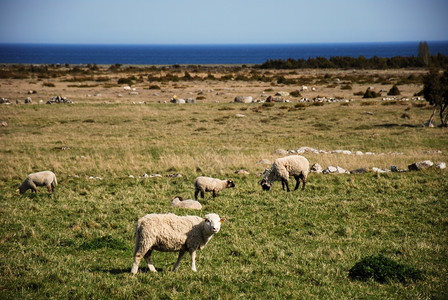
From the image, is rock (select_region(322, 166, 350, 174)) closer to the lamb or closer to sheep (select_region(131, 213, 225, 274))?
the lamb

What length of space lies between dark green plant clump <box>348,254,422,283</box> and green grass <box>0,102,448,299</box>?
16 centimetres

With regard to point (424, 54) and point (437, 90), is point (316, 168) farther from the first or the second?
point (424, 54)

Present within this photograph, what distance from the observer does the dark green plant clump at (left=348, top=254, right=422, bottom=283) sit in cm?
866

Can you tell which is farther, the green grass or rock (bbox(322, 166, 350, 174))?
rock (bbox(322, 166, 350, 174))

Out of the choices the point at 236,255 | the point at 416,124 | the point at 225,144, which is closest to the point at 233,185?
the point at 236,255

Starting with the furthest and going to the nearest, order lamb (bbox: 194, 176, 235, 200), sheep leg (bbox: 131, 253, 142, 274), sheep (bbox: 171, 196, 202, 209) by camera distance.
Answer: lamb (bbox: 194, 176, 235, 200) → sheep (bbox: 171, 196, 202, 209) → sheep leg (bbox: 131, 253, 142, 274)

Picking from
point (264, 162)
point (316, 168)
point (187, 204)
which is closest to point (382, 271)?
point (187, 204)

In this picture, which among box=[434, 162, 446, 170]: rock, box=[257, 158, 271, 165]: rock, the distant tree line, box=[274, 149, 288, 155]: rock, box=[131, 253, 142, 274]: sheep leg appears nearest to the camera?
box=[131, 253, 142, 274]: sheep leg

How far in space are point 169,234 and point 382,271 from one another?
4.84 metres

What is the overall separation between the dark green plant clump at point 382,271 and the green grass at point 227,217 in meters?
0.16

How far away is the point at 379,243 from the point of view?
11.3 meters

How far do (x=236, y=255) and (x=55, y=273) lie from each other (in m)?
4.43

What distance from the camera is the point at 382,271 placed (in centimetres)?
874

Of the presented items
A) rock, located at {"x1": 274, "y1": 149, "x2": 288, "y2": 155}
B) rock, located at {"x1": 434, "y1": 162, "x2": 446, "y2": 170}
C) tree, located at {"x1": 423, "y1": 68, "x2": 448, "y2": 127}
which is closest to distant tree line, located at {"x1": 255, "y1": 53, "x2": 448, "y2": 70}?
tree, located at {"x1": 423, "y1": 68, "x2": 448, "y2": 127}
